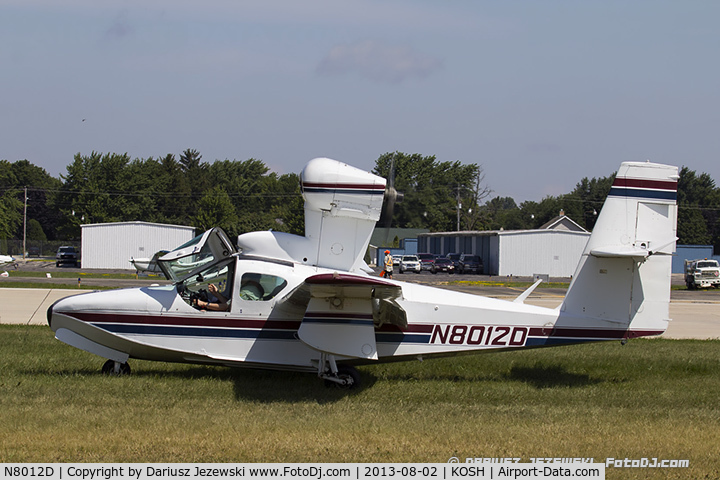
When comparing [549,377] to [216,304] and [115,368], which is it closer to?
[216,304]

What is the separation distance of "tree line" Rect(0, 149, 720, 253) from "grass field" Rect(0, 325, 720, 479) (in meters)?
41.7

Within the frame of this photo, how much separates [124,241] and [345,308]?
45.9m

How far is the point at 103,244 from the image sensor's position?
169ft

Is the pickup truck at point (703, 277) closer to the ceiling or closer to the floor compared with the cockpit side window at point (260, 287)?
closer to the floor

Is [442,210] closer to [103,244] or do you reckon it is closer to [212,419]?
[103,244]

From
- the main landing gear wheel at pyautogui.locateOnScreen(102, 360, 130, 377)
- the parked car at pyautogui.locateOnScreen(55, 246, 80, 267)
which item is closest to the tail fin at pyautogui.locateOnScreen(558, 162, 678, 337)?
the main landing gear wheel at pyautogui.locateOnScreen(102, 360, 130, 377)

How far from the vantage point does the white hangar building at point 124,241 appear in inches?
2019

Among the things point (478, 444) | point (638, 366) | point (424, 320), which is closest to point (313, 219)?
point (424, 320)

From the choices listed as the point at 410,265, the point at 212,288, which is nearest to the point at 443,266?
the point at 410,265

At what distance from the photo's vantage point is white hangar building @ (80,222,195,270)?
51.3 metres

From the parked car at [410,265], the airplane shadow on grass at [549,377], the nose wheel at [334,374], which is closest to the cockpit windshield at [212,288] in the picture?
the nose wheel at [334,374]

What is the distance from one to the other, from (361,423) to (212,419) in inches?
68.3

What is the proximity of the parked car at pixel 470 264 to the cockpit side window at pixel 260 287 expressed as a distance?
46526 mm

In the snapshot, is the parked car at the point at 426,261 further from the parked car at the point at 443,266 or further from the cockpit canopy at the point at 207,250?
the cockpit canopy at the point at 207,250
